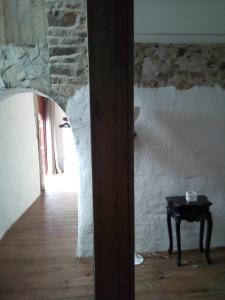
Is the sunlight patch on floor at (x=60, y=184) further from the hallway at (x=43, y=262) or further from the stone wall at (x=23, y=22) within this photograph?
the stone wall at (x=23, y=22)

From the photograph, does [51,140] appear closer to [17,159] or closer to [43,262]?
[17,159]

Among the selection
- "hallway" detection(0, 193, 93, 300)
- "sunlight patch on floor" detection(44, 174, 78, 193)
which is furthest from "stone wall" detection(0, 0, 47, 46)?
"sunlight patch on floor" detection(44, 174, 78, 193)

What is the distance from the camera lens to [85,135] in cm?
288

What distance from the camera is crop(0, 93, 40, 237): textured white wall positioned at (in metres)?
3.78

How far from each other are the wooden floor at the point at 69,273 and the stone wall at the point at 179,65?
1.94m

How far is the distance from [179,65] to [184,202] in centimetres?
150

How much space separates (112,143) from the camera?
1.14 meters

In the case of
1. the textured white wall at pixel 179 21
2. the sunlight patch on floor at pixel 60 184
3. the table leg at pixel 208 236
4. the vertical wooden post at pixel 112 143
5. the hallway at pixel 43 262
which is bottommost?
the sunlight patch on floor at pixel 60 184

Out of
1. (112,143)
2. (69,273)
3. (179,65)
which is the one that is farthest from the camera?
(179,65)

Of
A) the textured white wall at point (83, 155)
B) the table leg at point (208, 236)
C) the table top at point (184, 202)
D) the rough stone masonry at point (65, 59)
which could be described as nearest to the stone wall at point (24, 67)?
the rough stone masonry at point (65, 59)

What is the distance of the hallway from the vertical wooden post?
1.37 meters

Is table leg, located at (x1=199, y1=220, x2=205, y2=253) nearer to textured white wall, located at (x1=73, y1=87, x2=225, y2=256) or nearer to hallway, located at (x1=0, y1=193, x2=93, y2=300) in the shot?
textured white wall, located at (x1=73, y1=87, x2=225, y2=256)

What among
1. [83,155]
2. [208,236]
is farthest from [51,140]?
[208,236]

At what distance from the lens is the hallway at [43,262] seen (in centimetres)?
244
